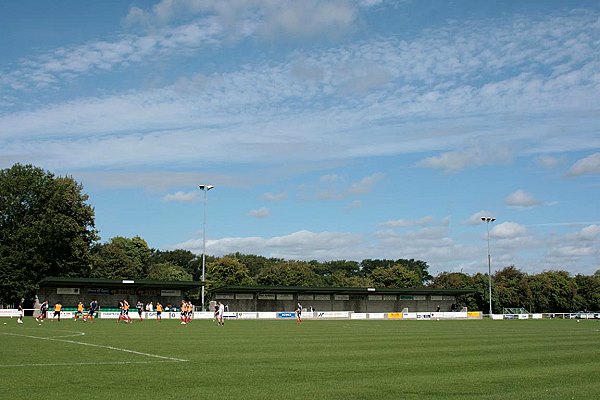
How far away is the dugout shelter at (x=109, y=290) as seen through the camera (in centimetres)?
7894

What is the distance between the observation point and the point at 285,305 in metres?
93.6

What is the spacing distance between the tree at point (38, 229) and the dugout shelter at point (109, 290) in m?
4.14

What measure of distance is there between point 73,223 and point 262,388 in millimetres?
76139

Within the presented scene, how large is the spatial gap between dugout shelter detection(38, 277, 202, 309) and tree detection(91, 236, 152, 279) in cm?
1743

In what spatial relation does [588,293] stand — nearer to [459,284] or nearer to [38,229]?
[459,284]

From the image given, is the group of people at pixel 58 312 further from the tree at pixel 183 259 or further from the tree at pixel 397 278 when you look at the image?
the tree at pixel 183 259

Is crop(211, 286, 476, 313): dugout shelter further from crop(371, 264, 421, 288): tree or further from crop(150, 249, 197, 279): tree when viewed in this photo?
crop(150, 249, 197, 279): tree

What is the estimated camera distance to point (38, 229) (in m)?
82.1

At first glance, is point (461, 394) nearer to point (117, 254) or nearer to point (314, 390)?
point (314, 390)

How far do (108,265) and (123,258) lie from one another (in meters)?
5.13

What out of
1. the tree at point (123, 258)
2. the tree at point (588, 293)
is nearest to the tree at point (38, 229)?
the tree at point (123, 258)

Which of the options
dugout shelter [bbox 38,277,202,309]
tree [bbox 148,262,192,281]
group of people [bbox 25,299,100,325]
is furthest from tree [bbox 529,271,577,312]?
group of people [bbox 25,299,100,325]

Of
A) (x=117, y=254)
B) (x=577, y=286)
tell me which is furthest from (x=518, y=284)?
(x=117, y=254)

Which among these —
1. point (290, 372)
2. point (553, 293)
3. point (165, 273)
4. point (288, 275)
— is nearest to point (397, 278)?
point (288, 275)
